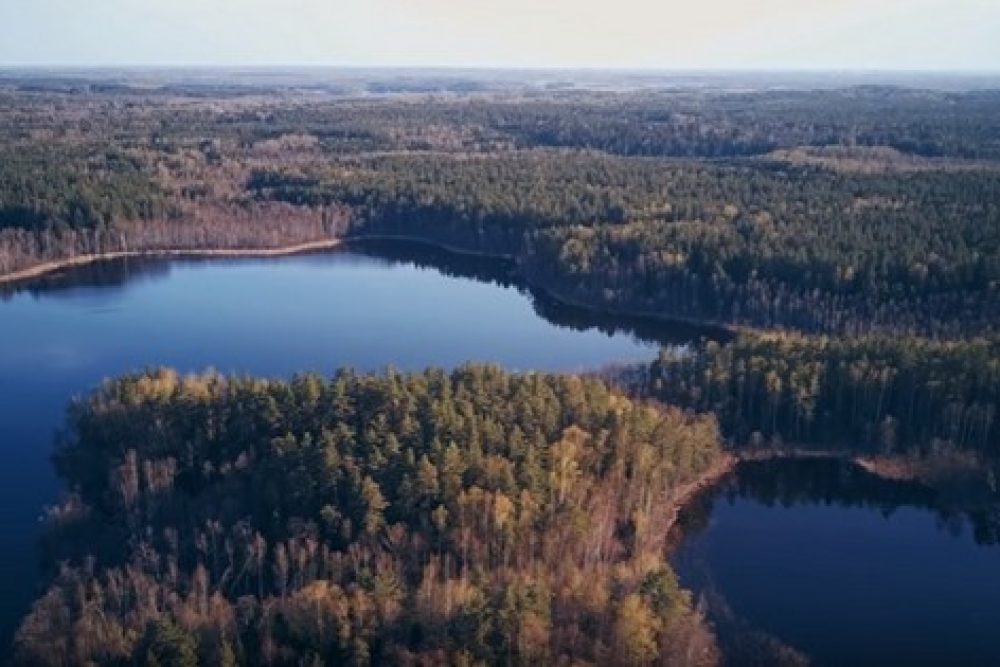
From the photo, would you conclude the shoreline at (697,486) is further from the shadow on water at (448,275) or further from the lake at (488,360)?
the shadow on water at (448,275)

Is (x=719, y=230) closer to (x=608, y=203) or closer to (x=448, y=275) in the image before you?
(x=608, y=203)

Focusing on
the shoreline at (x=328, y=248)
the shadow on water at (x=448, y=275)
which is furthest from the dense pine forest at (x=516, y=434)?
the shadow on water at (x=448, y=275)

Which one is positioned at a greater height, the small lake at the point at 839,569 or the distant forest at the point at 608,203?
the distant forest at the point at 608,203

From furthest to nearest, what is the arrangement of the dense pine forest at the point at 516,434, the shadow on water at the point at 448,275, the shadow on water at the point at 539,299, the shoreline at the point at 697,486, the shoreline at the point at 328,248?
1. the shoreline at the point at 328,248
2. the shadow on water at the point at 448,275
3. the shadow on water at the point at 539,299
4. the shoreline at the point at 697,486
5. the dense pine forest at the point at 516,434

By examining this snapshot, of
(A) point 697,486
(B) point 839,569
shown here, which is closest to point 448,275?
(A) point 697,486

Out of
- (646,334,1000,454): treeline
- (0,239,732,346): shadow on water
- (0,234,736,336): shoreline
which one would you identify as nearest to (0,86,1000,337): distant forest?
(0,234,736,336): shoreline

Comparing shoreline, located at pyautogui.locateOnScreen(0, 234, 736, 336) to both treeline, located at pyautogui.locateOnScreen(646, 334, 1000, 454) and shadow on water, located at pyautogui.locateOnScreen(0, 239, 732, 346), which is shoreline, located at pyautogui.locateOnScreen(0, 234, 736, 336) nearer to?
shadow on water, located at pyautogui.locateOnScreen(0, 239, 732, 346)

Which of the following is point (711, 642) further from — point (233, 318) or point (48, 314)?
point (48, 314)
